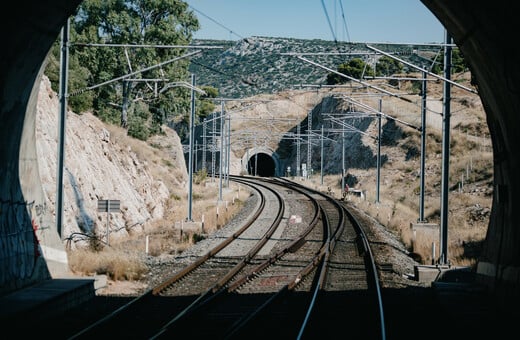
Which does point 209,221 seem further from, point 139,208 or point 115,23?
point 115,23

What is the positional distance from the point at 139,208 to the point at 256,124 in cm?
8298

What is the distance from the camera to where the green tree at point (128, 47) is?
51.1 metres

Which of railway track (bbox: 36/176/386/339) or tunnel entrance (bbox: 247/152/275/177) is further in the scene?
tunnel entrance (bbox: 247/152/275/177)

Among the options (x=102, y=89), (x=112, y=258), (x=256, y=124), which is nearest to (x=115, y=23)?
(x=102, y=89)

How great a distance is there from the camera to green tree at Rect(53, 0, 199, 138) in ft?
168

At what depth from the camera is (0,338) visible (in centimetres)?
985

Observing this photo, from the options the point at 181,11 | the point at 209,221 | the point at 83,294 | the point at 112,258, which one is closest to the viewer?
the point at 83,294

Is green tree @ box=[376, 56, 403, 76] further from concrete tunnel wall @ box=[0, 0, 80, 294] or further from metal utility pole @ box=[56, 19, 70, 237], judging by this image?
concrete tunnel wall @ box=[0, 0, 80, 294]

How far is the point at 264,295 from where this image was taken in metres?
14.7

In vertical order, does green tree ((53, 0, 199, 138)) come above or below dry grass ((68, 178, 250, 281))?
above

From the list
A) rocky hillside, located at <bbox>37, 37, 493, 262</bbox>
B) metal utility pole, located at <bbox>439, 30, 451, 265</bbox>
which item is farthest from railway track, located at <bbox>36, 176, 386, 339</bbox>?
rocky hillside, located at <bbox>37, 37, 493, 262</bbox>

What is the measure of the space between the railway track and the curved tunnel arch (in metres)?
2.40

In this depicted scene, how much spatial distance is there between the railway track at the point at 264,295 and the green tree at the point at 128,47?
90.7 feet

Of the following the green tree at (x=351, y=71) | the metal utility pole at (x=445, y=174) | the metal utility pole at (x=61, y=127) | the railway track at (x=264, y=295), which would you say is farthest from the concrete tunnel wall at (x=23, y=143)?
the green tree at (x=351, y=71)
